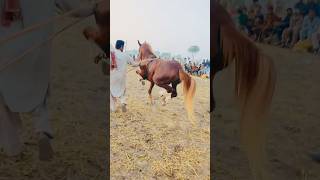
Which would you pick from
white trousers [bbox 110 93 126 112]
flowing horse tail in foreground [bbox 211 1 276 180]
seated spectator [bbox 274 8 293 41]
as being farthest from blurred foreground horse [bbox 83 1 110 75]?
seated spectator [bbox 274 8 293 41]

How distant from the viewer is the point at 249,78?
3.42 meters

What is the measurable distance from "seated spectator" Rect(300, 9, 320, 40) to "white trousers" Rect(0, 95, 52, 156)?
1890 mm

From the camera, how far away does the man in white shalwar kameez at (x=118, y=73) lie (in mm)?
3354

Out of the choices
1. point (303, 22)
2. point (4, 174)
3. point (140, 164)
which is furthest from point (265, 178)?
point (4, 174)

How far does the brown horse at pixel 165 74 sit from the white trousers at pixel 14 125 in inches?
29.6

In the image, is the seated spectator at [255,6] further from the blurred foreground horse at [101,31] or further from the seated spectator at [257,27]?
the blurred foreground horse at [101,31]

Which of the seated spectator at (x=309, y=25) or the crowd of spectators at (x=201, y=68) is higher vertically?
the seated spectator at (x=309, y=25)

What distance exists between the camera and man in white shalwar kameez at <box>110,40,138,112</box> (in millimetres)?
3354

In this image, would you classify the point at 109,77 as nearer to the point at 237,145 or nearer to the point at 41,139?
the point at 41,139

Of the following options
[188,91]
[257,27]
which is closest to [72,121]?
[188,91]

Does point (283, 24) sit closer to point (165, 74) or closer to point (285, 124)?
point (285, 124)

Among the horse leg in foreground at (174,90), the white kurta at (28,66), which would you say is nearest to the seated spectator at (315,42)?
the horse leg in foreground at (174,90)

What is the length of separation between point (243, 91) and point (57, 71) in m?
1.35

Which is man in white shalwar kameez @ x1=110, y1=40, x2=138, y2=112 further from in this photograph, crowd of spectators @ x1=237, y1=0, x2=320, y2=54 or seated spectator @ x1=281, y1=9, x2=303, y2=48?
seated spectator @ x1=281, y1=9, x2=303, y2=48
